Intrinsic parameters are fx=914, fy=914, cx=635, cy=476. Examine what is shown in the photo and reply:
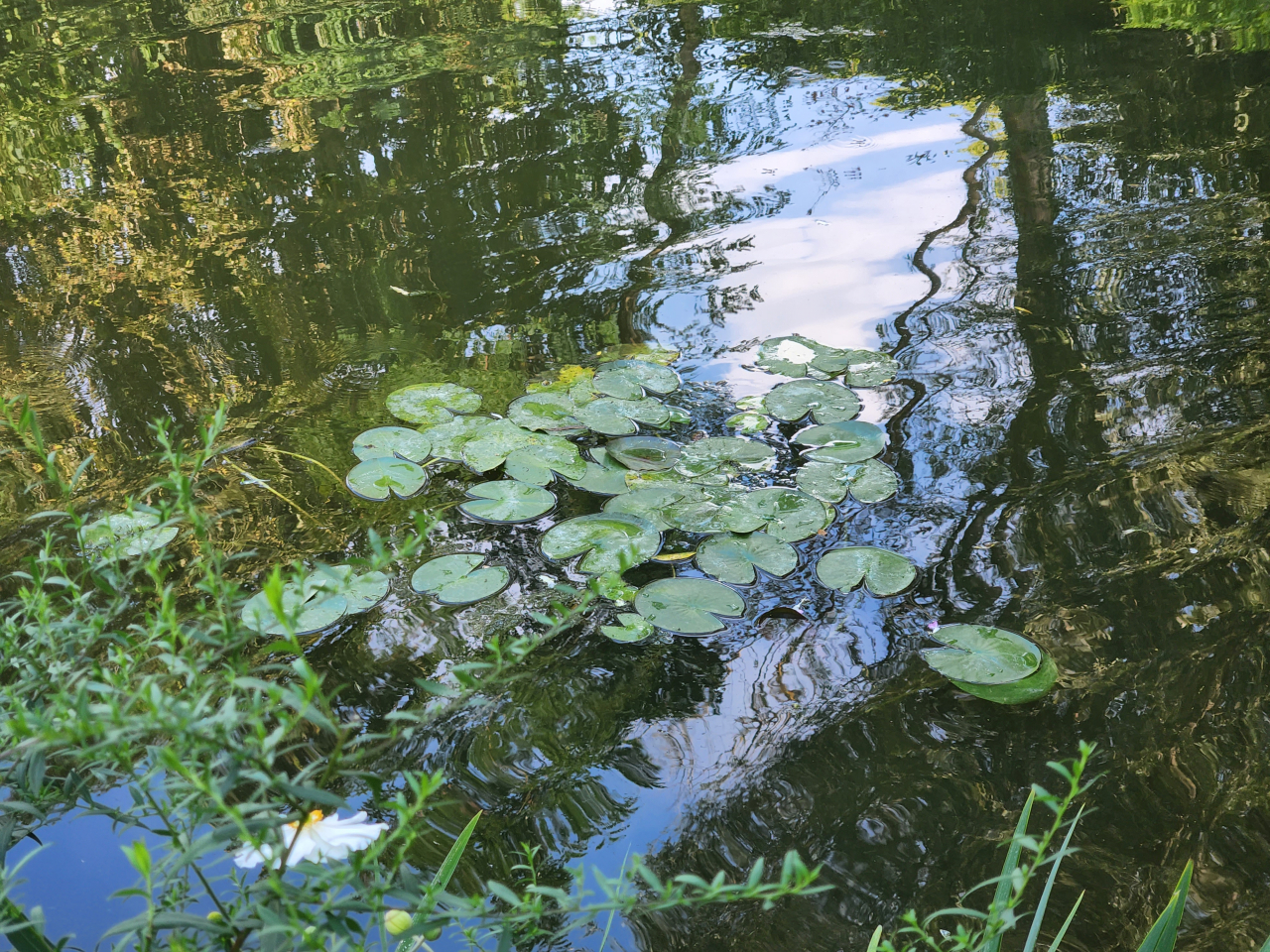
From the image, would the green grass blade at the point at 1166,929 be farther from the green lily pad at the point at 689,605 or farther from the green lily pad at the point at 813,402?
the green lily pad at the point at 813,402

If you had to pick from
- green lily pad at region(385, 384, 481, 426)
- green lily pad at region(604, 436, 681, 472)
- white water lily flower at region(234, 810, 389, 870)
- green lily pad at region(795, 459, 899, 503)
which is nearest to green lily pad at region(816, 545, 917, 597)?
green lily pad at region(795, 459, 899, 503)

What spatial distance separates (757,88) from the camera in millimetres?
3805

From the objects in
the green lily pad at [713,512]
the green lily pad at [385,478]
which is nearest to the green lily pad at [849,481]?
the green lily pad at [713,512]

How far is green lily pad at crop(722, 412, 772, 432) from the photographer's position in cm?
204

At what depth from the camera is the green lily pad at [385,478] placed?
1.89 m

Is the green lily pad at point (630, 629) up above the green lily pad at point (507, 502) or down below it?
below

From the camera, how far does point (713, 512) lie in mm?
1802

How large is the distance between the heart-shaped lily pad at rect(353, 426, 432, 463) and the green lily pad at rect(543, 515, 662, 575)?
1.29ft

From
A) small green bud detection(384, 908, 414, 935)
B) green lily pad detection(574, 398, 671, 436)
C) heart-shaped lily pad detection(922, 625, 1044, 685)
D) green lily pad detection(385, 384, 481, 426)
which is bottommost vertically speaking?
heart-shaped lily pad detection(922, 625, 1044, 685)

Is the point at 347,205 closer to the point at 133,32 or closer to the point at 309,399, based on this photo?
the point at 309,399

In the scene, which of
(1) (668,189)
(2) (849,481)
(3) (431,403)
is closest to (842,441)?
(2) (849,481)

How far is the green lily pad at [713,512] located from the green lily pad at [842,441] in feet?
0.71

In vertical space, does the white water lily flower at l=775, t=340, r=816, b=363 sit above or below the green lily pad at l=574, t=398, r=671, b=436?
above

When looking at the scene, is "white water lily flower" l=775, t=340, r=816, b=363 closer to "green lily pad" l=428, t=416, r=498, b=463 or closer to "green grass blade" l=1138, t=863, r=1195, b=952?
"green lily pad" l=428, t=416, r=498, b=463
